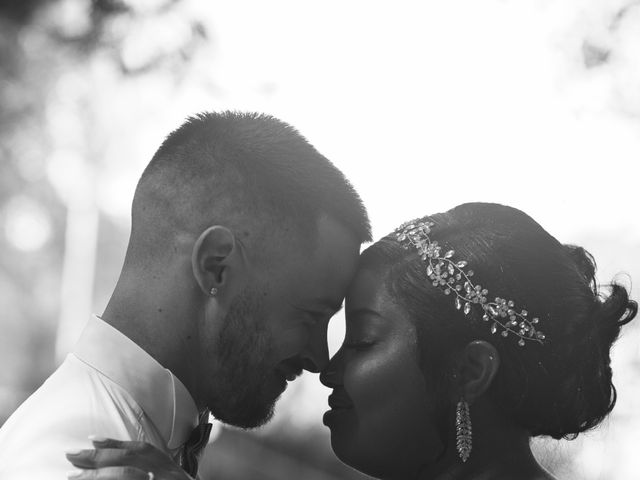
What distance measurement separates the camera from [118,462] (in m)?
2.33

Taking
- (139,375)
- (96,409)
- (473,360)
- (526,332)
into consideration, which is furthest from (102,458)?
(526,332)

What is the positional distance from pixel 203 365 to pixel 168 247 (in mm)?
370

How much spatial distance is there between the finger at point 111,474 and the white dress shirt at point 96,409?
81 mm

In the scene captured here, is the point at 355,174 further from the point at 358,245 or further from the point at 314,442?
the point at 358,245

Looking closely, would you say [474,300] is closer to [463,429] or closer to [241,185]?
[463,429]

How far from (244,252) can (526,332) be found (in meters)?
0.93

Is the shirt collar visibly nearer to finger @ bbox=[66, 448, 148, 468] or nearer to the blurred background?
finger @ bbox=[66, 448, 148, 468]

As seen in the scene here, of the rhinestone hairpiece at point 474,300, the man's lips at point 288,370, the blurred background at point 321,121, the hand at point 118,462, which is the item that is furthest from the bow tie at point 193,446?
the blurred background at point 321,121

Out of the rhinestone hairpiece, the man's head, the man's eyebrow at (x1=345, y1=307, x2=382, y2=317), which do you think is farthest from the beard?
the rhinestone hairpiece

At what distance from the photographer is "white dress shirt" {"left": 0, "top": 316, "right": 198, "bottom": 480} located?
8.11ft

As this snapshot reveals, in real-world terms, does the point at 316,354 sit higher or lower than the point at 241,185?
lower

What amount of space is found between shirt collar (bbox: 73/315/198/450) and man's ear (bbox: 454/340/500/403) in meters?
A: 0.86

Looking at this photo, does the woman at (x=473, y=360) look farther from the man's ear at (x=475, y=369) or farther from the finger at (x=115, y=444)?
the finger at (x=115, y=444)

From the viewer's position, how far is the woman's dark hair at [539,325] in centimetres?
314
